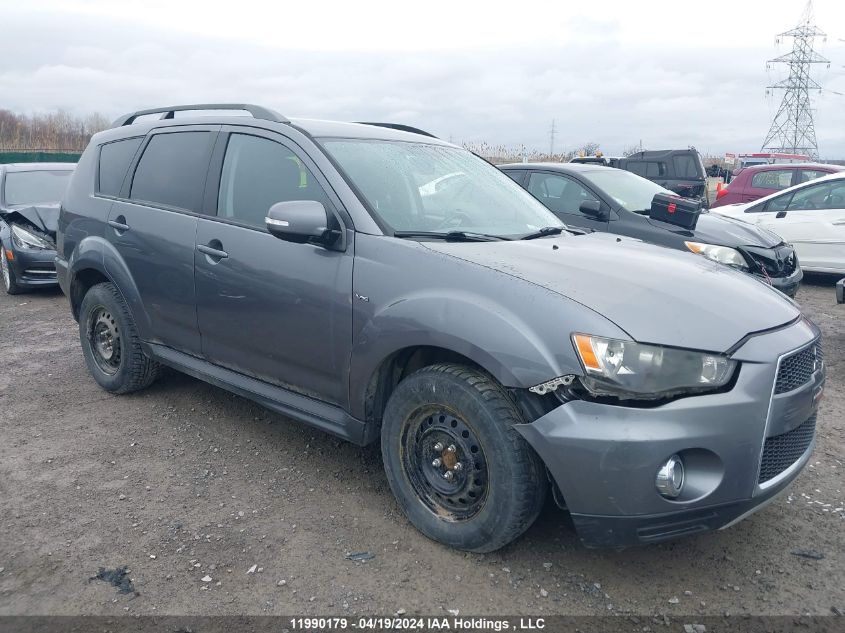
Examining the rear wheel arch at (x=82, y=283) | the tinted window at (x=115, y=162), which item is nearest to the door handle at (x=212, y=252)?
the tinted window at (x=115, y=162)

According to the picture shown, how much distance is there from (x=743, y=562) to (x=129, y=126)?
14.9 ft

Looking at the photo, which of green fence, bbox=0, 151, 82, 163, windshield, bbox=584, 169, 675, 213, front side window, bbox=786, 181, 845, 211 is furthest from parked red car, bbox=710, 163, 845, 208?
green fence, bbox=0, 151, 82, 163

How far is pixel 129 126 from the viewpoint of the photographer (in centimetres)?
488

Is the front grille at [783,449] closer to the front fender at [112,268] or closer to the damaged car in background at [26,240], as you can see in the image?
the front fender at [112,268]

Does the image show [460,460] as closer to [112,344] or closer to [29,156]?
[112,344]

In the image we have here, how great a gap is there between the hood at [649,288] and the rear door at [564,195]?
4035mm

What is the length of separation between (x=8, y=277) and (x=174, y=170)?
563 cm

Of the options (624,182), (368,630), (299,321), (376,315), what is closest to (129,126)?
(299,321)

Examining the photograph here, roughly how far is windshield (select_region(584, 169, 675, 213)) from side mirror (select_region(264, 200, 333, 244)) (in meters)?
4.84

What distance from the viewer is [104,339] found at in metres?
4.91

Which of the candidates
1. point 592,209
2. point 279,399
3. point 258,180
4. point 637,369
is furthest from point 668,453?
point 592,209

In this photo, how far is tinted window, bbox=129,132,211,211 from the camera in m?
4.10

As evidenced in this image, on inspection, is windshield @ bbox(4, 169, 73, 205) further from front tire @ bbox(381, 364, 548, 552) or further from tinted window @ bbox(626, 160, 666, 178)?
tinted window @ bbox(626, 160, 666, 178)

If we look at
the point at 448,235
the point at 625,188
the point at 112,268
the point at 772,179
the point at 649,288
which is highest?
the point at 772,179
